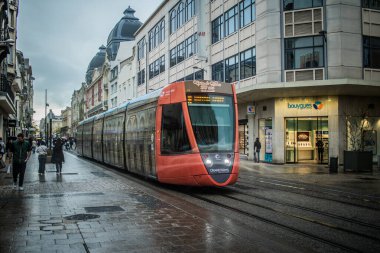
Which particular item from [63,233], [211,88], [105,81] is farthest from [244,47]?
[105,81]

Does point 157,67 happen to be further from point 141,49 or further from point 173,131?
point 173,131

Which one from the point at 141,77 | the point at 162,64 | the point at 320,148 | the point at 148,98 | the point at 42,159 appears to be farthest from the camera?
the point at 141,77

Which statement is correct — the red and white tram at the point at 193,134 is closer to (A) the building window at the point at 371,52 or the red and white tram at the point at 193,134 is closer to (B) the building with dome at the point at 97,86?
(A) the building window at the point at 371,52

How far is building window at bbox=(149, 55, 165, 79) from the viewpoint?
156 feet

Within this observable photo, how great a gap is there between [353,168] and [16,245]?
1998 cm

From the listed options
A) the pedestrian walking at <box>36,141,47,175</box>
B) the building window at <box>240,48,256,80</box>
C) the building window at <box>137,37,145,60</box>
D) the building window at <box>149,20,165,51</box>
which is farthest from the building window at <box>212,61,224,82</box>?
the building window at <box>137,37,145,60</box>

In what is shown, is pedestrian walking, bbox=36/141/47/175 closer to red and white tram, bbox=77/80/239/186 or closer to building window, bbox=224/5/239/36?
red and white tram, bbox=77/80/239/186

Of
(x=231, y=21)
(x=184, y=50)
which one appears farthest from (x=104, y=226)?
(x=184, y=50)

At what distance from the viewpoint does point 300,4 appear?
2723 centimetres

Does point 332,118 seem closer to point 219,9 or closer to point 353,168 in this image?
point 353,168

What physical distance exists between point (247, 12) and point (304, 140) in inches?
385

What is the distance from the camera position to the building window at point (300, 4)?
2681 cm

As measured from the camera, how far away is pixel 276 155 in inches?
1125

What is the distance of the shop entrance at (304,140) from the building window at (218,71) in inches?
289
